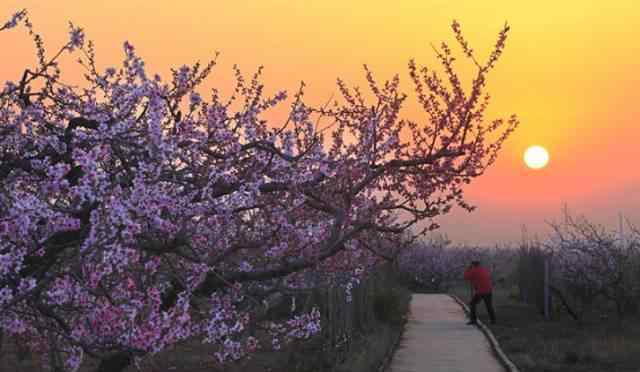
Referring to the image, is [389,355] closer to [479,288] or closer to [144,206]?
[479,288]

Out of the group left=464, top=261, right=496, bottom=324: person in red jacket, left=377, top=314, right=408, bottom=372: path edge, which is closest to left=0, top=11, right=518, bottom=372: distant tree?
left=377, top=314, right=408, bottom=372: path edge

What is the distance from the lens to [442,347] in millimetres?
16609

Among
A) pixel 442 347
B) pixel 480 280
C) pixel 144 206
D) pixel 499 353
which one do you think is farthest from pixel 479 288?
pixel 144 206

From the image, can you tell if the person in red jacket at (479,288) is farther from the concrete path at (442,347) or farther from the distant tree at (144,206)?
the distant tree at (144,206)

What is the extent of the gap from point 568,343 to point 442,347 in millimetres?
2728

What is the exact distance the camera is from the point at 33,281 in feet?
13.1

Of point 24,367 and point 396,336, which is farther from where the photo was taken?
point 396,336

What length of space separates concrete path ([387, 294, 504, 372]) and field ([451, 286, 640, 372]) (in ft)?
1.72

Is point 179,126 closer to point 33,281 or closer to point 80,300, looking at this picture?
point 80,300

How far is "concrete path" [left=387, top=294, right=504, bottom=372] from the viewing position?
1372 centimetres

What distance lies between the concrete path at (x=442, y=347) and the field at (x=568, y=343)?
53 centimetres

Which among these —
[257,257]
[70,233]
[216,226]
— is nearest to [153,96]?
[70,233]

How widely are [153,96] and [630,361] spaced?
39.3 feet

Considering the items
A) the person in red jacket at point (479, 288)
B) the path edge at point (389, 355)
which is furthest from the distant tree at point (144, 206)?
the person in red jacket at point (479, 288)
